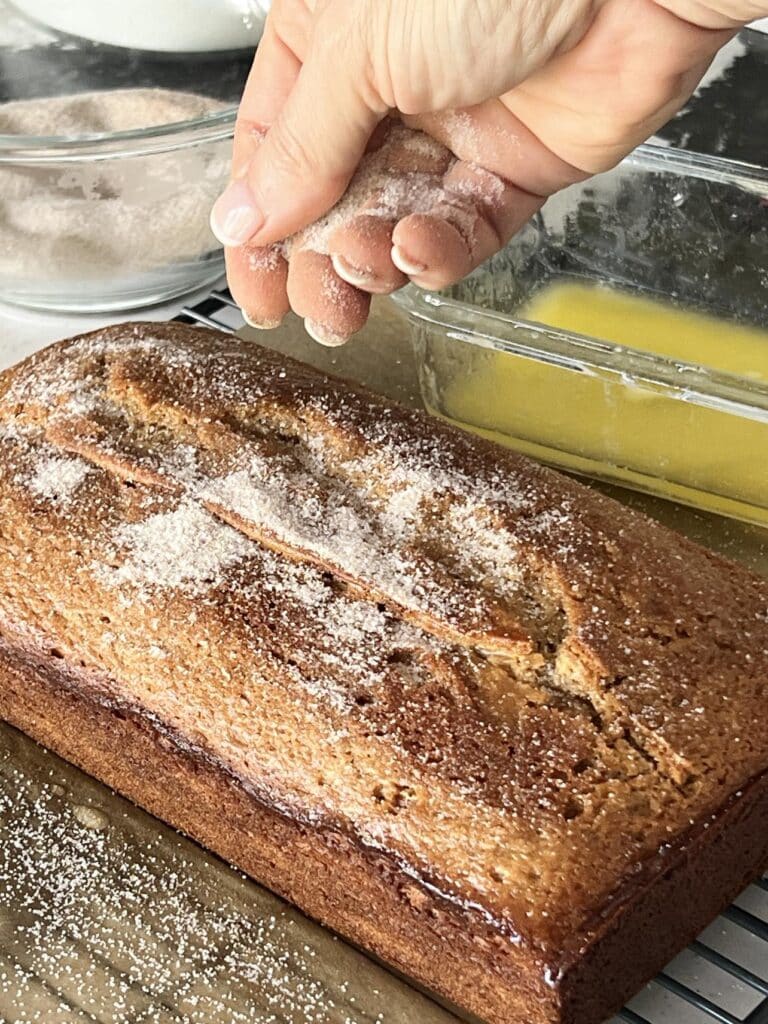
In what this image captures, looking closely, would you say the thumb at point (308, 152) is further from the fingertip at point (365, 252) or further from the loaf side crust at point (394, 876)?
the loaf side crust at point (394, 876)

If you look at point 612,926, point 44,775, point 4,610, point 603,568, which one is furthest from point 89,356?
point 612,926

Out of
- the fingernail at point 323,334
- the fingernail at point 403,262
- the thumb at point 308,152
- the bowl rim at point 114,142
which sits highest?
the thumb at point 308,152

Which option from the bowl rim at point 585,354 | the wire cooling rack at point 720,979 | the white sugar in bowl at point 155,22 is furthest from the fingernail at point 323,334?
the white sugar in bowl at point 155,22

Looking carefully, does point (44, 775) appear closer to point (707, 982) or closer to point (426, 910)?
point (426, 910)

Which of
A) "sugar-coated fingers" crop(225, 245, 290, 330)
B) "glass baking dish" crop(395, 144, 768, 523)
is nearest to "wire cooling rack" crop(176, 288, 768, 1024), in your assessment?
"glass baking dish" crop(395, 144, 768, 523)

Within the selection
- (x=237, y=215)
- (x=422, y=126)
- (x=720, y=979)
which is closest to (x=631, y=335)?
(x=422, y=126)

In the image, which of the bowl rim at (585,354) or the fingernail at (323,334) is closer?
the fingernail at (323,334)
